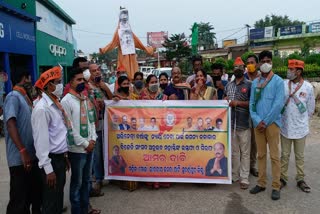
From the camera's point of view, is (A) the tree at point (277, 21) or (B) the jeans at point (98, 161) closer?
(B) the jeans at point (98, 161)

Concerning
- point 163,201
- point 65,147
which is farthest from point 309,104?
point 65,147

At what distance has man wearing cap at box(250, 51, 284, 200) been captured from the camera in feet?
14.3

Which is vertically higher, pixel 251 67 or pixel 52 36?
pixel 52 36

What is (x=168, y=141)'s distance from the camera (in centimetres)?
482

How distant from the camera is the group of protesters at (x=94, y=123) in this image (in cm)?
312

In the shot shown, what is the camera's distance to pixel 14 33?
37.7 ft

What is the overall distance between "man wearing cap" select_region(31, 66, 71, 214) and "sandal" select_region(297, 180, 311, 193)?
338 cm

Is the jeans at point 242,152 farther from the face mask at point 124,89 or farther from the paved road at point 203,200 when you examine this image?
the face mask at point 124,89

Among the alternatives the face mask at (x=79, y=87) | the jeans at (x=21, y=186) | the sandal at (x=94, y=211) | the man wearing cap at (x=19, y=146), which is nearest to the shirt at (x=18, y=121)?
the man wearing cap at (x=19, y=146)

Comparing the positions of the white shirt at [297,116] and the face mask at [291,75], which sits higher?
the face mask at [291,75]

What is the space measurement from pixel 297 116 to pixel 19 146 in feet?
12.2

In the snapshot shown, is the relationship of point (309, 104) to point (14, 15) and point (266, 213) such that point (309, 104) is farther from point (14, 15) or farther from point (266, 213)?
point (14, 15)

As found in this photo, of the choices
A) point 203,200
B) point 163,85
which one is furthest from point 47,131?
point 163,85

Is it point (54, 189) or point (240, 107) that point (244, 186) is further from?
point (54, 189)
